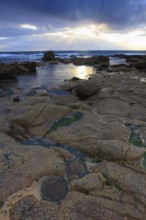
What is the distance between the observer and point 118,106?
541 inches

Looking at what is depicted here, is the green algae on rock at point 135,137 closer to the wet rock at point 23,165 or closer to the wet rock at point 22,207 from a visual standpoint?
the wet rock at point 23,165

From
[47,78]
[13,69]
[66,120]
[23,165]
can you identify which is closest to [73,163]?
[23,165]


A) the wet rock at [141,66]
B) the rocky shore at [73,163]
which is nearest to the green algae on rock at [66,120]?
the rocky shore at [73,163]

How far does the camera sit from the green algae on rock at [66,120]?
10.8 m

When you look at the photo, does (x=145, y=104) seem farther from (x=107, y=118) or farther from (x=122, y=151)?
(x=122, y=151)

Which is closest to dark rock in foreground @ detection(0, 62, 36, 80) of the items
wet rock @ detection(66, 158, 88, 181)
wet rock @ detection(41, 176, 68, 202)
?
wet rock @ detection(66, 158, 88, 181)

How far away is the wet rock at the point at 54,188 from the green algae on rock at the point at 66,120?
362 cm

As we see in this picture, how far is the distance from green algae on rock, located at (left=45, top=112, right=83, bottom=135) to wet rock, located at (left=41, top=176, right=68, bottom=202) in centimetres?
362

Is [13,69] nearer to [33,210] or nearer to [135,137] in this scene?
[135,137]

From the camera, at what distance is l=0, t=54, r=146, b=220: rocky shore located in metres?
5.69

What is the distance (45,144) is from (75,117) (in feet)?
9.83

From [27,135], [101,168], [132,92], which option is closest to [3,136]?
[27,135]

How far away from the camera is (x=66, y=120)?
11492 mm

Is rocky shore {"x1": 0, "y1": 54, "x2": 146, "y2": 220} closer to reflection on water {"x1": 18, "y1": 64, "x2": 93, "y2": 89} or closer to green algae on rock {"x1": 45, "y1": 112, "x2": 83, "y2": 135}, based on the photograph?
green algae on rock {"x1": 45, "y1": 112, "x2": 83, "y2": 135}
